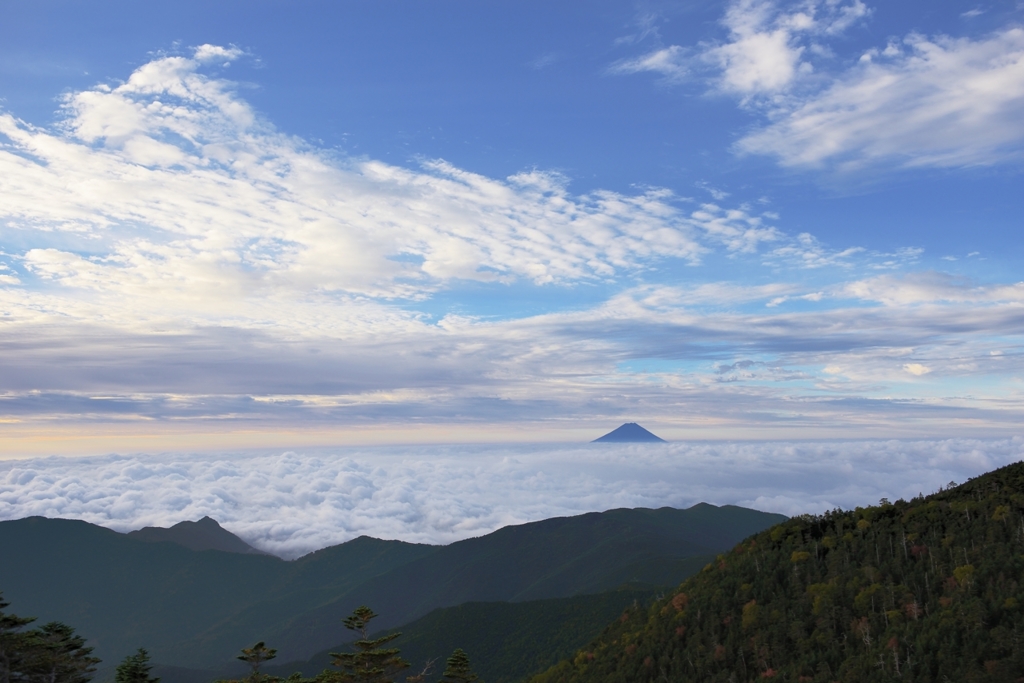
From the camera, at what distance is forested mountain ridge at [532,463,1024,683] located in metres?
61.3

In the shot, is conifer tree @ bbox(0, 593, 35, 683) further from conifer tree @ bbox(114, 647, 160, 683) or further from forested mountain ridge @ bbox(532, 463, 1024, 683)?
forested mountain ridge @ bbox(532, 463, 1024, 683)

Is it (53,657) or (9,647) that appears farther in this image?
(53,657)

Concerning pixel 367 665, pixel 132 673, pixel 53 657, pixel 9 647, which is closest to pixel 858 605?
pixel 367 665

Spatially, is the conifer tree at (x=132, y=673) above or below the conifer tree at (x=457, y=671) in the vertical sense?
above

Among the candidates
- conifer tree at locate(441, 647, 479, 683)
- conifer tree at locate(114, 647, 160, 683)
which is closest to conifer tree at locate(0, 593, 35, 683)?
conifer tree at locate(114, 647, 160, 683)

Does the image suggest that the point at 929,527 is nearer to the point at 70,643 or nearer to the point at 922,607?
the point at 922,607

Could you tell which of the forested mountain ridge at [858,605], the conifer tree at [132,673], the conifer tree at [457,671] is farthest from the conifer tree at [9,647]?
the forested mountain ridge at [858,605]

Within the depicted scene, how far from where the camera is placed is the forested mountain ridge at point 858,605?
61.3 meters

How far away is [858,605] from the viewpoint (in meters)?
75.8

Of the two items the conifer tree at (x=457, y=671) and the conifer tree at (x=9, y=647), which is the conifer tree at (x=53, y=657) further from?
the conifer tree at (x=457, y=671)

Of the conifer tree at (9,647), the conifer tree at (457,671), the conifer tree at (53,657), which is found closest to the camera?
the conifer tree at (9,647)

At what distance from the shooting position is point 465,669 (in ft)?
258

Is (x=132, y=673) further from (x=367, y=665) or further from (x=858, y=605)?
(x=858, y=605)

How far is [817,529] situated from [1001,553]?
3309cm
